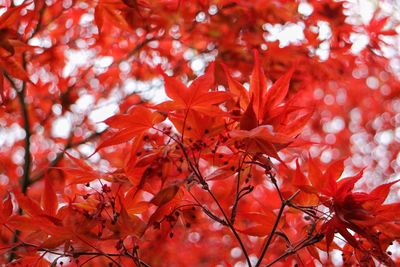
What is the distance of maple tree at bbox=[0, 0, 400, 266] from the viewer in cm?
97

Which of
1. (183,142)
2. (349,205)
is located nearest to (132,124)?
(183,142)

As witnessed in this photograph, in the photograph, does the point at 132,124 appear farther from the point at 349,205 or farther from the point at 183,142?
the point at 349,205

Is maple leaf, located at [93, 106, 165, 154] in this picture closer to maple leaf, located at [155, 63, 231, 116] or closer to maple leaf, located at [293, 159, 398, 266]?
maple leaf, located at [155, 63, 231, 116]

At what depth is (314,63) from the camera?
193cm

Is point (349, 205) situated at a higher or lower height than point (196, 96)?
lower

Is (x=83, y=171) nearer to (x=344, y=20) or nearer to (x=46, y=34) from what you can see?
(x=344, y=20)

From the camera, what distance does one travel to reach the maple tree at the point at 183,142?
0.97 m

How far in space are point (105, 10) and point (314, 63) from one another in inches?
34.0

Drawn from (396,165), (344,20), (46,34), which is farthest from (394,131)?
(46,34)

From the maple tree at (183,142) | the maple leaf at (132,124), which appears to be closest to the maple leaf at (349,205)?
the maple tree at (183,142)

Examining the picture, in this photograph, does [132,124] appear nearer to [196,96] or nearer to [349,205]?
[196,96]

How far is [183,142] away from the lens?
1036 mm

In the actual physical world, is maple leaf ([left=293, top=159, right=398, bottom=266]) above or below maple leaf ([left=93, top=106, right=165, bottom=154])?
below

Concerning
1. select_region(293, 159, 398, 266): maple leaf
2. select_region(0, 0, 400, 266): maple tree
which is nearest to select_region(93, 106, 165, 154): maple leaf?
select_region(0, 0, 400, 266): maple tree
